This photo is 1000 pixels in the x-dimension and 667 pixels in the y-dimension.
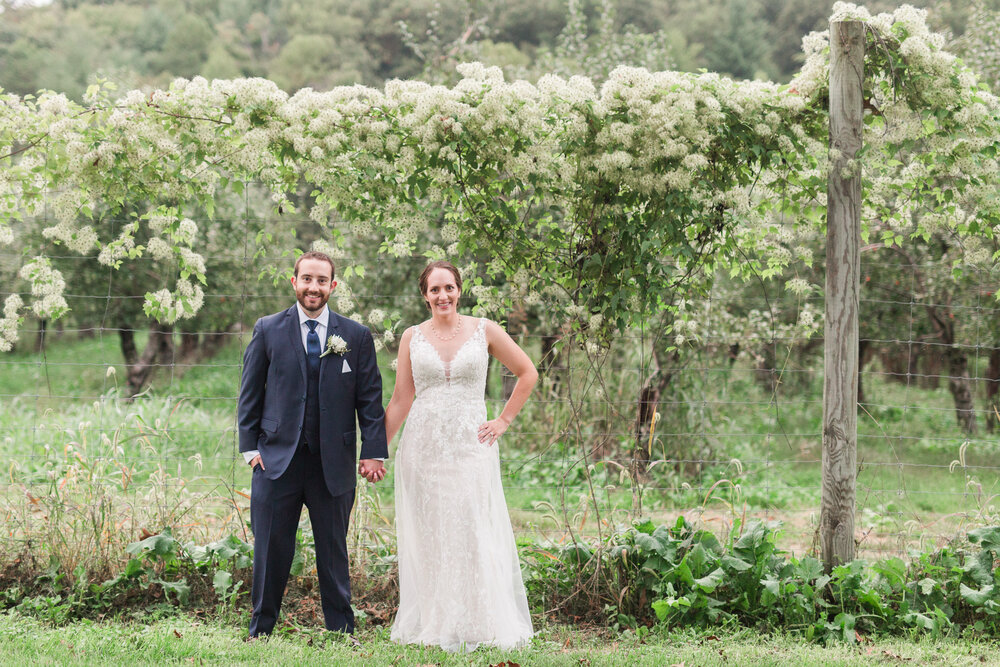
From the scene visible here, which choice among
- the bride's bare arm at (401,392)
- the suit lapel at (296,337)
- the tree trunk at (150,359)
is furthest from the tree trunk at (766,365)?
the tree trunk at (150,359)

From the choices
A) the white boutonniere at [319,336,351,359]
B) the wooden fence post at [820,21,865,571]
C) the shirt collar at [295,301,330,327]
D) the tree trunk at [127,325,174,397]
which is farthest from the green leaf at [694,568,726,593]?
the tree trunk at [127,325,174,397]

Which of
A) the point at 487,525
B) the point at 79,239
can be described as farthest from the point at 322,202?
the point at 487,525

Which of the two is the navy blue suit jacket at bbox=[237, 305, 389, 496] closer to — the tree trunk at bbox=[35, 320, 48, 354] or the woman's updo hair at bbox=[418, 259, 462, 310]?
the woman's updo hair at bbox=[418, 259, 462, 310]

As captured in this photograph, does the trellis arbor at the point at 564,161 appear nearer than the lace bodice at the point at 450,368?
No

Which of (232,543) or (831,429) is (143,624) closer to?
(232,543)

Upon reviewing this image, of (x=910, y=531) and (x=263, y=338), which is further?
(x=910, y=531)

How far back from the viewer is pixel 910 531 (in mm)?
4414

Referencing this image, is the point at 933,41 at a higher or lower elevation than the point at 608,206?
higher

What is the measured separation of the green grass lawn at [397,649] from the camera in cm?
342

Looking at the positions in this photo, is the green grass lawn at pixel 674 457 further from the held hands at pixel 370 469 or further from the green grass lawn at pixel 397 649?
the held hands at pixel 370 469

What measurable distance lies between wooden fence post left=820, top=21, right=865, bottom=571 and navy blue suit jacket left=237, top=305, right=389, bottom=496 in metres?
2.33

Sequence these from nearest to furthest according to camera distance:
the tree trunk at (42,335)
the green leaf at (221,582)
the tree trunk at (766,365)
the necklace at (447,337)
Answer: the necklace at (447,337) → the green leaf at (221,582) → the tree trunk at (42,335) → the tree trunk at (766,365)

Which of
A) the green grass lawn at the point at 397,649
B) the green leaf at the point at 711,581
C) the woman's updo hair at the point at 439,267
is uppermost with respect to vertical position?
the woman's updo hair at the point at 439,267

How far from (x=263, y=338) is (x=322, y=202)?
2.90ft
